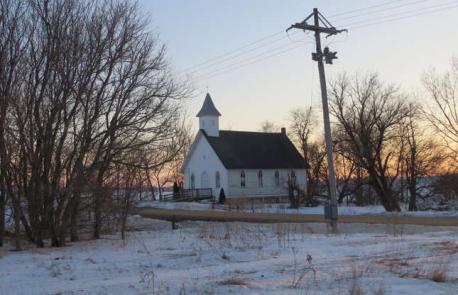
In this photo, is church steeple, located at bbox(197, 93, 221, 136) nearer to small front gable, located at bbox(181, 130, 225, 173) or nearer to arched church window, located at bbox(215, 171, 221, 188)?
small front gable, located at bbox(181, 130, 225, 173)

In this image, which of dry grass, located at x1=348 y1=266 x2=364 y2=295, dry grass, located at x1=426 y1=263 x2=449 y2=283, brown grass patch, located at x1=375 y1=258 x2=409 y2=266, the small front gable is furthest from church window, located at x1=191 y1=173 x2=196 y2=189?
dry grass, located at x1=426 y1=263 x2=449 y2=283

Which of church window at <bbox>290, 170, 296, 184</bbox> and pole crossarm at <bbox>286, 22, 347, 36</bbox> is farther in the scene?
church window at <bbox>290, 170, 296, 184</bbox>

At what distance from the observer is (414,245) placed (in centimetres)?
1376

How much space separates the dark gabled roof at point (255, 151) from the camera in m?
58.0

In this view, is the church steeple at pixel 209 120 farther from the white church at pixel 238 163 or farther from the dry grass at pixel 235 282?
the dry grass at pixel 235 282

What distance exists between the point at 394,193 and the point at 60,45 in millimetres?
32726

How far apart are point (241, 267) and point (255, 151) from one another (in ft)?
165

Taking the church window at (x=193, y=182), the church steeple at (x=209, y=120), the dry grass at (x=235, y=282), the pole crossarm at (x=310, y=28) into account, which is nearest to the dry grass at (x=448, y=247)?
the dry grass at (x=235, y=282)

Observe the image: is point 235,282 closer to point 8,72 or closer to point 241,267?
point 241,267

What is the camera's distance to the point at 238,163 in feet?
189

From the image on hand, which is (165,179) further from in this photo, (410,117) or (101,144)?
(101,144)

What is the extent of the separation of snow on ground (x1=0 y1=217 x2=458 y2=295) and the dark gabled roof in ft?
134

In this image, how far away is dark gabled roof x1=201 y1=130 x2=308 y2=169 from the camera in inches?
2282

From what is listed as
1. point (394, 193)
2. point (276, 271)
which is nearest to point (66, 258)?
point (276, 271)
